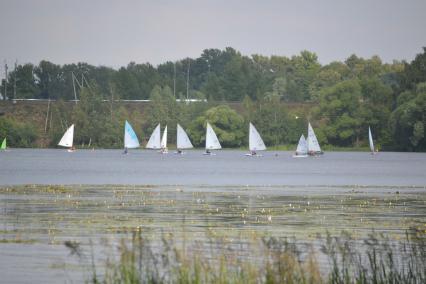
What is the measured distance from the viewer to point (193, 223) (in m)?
41.5

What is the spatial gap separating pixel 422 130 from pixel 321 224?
418 ft

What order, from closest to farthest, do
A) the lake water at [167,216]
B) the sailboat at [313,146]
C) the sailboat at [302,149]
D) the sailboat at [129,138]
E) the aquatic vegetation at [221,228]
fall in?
the aquatic vegetation at [221,228] < the lake water at [167,216] < the sailboat at [313,146] < the sailboat at [302,149] < the sailboat at [129,138]

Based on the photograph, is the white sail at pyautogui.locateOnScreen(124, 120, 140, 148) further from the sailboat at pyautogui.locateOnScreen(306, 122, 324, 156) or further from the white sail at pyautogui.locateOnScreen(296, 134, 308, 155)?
the sailboat at pyautogui.locateOnScreen(306, 122, 324, 156)

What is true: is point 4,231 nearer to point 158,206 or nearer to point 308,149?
point 158,206

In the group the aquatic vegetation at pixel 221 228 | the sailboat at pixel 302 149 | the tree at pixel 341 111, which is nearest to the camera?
the aquatic vegetation at pixel 221 228

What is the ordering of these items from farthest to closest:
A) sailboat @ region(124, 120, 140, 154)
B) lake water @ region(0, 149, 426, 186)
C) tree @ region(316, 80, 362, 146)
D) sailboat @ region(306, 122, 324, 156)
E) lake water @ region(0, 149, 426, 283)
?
tree @ region(316, 80, 362, 146) → sailboat @ region(124, 120, 140, 154) → sailboat @ region(306, 122, 324, 156) → lake water @ region(0, 149, 426, 186) → lake water @ region(0, 149, 426, 283)

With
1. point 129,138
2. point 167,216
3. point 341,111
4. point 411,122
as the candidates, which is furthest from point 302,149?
point 167,216

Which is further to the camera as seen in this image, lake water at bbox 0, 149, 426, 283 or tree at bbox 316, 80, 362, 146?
tree at bbox 316, 80, 362, 146

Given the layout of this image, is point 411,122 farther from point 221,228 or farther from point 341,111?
point 221,228

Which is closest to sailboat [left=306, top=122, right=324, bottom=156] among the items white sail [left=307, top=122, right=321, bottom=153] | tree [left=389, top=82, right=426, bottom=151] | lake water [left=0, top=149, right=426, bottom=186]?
white sail [left=307, top=122, right=321, bottom=153]

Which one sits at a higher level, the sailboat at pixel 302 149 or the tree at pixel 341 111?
the tree at pixel 341 111

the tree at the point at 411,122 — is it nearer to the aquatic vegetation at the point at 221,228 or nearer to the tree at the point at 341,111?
the tree at the point at 341,111

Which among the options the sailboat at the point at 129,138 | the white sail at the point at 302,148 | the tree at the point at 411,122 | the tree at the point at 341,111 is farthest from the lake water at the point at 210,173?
the tree at the point at 341,111

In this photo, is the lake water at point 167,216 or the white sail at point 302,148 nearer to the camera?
the lake water at point 167,216
